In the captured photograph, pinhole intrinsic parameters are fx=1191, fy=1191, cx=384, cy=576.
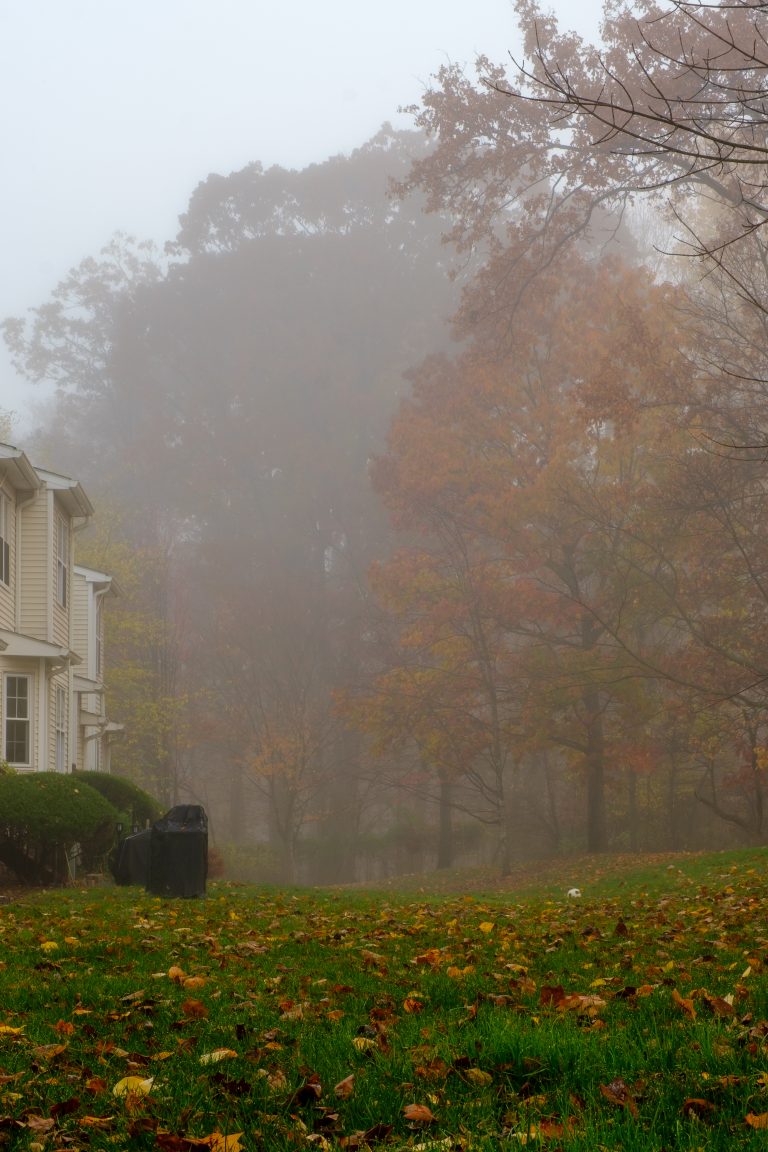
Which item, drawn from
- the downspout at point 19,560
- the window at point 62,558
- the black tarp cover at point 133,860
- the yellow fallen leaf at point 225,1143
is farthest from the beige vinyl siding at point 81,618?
the yellow fallen leaf at point 225,1143

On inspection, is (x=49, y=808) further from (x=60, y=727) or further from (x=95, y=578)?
(x=95, y=578)

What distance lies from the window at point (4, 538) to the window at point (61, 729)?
4.63 meters

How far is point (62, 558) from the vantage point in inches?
1009

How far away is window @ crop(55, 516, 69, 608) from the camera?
25062mm

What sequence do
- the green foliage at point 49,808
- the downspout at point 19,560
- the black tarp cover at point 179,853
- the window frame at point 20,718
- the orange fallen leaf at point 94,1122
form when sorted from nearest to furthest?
1. the orange fallen leaf at point 94,1122
2. the black tarp cover at point 179,853
3. the green foliage at point 49,808
4. the window frame at point 20,718
5. the downspout at point 19,560

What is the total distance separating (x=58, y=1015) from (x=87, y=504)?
813 inches

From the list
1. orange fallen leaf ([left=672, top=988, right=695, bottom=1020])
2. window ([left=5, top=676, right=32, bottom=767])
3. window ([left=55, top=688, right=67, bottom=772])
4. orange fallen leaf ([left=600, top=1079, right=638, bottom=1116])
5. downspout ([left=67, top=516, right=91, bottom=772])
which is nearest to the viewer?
orange fallen leaf ([left=600, top=1079, right=638, bottom=1116])

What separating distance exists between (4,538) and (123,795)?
18.7ft

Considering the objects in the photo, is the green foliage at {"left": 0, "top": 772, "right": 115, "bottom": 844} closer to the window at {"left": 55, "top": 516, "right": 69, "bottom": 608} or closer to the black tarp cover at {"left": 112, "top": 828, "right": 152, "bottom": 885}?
the black tarp cover at {"left": 112, "top": 828, "right": 152, "bottom": 885}

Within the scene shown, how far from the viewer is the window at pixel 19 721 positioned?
2256 centimetres

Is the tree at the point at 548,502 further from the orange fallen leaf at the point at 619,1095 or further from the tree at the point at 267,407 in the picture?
the orange fallen leaf at the point at 619,1095

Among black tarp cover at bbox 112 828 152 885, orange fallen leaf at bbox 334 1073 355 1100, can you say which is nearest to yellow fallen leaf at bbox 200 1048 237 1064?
orange fallen leaf at bbox 334 1073 355 1100

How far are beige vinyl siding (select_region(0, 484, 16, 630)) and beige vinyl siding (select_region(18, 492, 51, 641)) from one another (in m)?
0.34

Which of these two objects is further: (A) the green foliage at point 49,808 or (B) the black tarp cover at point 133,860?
(B) the black tarp cover at point 133,860
